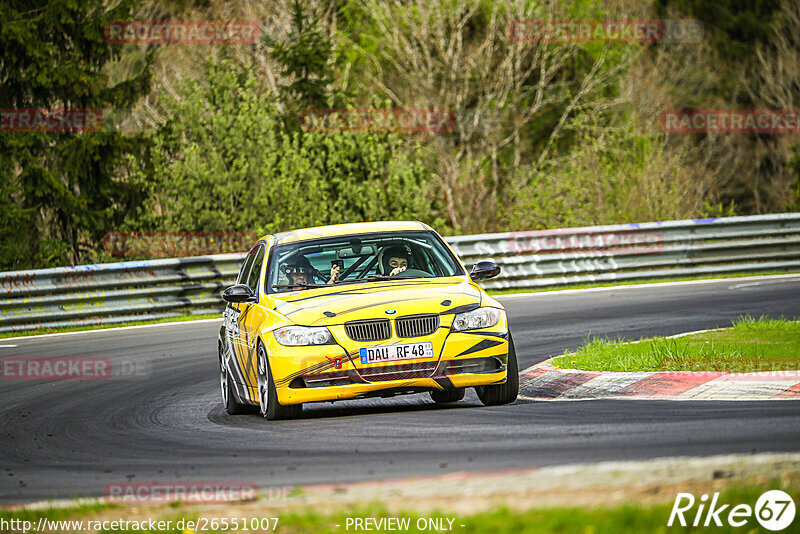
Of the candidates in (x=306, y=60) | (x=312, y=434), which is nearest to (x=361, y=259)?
(x=312, y=434)

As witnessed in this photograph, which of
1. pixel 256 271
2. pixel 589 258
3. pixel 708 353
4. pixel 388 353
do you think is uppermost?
pixel 256 271

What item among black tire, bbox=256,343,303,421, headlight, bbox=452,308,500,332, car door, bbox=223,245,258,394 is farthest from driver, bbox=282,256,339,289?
headlight, bbox=452,308,500,332

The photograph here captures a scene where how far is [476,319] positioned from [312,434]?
5.64ft

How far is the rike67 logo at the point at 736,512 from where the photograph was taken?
205 inches

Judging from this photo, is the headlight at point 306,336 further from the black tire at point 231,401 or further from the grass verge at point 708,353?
the grass verge at point 708,353

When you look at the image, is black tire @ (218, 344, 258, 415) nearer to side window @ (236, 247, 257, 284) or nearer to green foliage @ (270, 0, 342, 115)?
side window @ (236, 247, 257, 284)

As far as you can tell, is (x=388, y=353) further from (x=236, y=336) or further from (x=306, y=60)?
(x=306, y=60)

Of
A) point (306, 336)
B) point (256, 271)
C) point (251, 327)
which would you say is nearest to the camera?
point (306, 336)

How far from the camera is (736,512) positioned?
17.5 ft

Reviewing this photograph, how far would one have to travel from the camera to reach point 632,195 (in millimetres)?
29062

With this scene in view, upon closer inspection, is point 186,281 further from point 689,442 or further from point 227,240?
point 689,442

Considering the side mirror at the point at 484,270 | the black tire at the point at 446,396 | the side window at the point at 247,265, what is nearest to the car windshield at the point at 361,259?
the side mirror at the point at 484,270

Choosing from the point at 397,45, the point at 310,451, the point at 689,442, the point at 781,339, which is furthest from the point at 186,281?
the point at 397,45

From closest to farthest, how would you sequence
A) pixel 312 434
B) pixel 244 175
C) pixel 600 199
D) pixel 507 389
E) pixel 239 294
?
pixel 312 434 → pixel 507 389 → pixel 239 294 → pixel 244 175 → pixel 600 199
